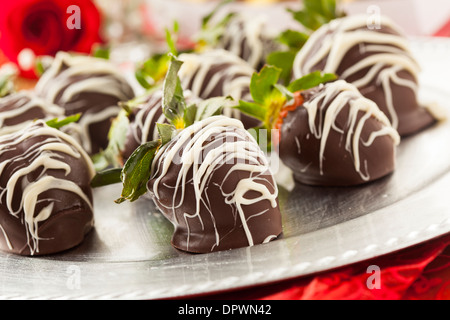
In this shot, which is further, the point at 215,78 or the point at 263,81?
the point at 215,78

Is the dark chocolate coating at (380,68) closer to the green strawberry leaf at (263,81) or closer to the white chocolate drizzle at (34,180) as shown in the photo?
the green strawberry leaf at (263,81)

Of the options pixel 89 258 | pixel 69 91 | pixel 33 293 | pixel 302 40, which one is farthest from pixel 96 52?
Answer: pixel 33 293

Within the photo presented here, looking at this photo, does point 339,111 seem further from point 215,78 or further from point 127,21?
point 127,21

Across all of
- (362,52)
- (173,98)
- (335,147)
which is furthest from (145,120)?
(362,52)

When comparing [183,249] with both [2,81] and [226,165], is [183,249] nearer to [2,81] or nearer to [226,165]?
[226,165]

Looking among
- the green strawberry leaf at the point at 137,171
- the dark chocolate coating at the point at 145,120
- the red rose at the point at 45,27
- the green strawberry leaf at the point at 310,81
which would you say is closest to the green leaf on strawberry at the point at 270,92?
the green strawberry leaf at the point at 310,81
